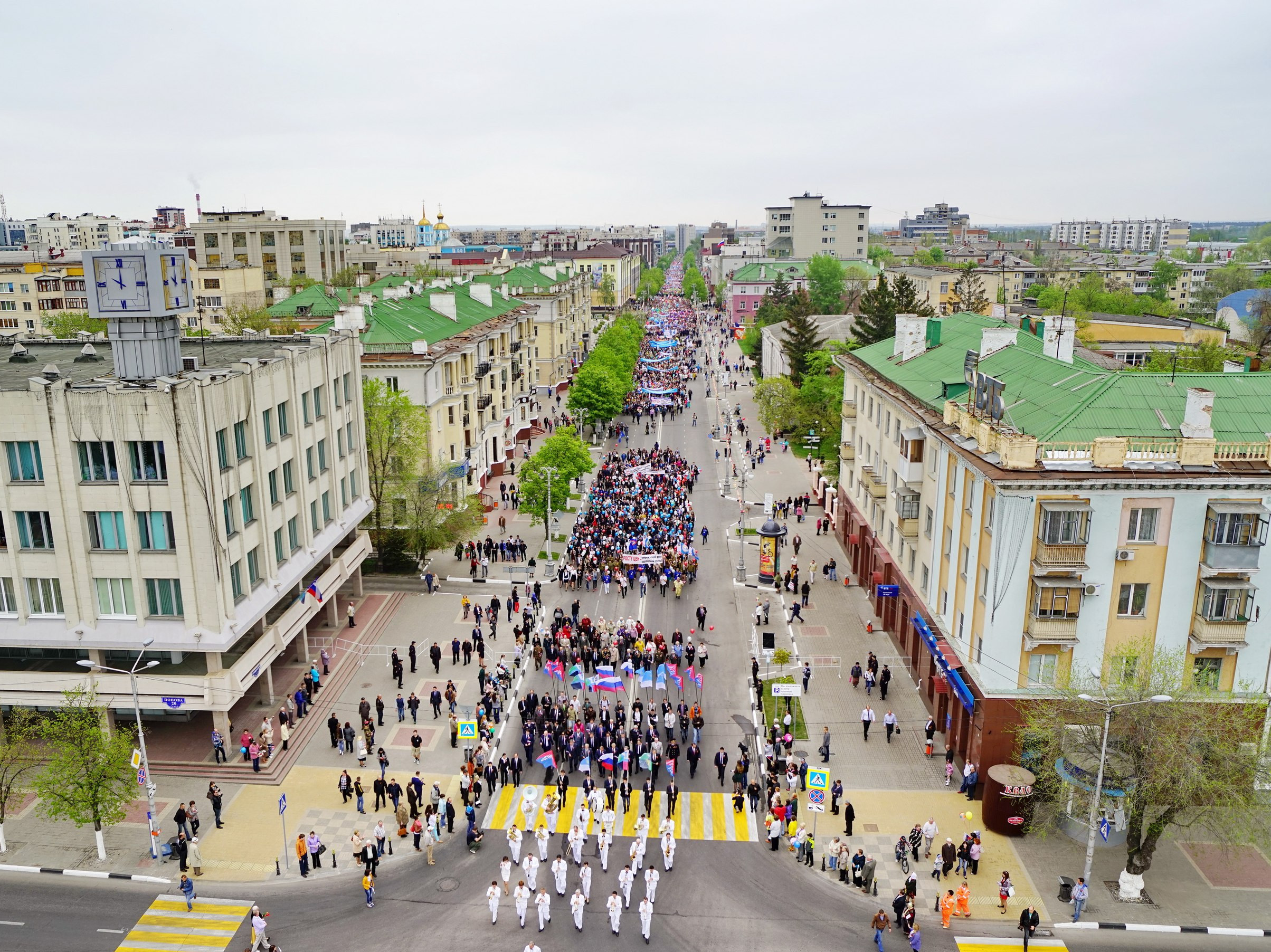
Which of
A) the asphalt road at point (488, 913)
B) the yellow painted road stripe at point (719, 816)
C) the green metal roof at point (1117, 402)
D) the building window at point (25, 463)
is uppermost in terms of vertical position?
the green metal roof at point (1117, 402)

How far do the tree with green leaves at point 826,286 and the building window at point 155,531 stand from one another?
388ft

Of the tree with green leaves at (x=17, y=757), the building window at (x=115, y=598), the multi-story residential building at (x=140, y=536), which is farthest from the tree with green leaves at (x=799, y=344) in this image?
the tree with green leaves at (x=17, y=757)

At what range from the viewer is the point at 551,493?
5538cm

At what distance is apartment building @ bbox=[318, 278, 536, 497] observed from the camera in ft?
186

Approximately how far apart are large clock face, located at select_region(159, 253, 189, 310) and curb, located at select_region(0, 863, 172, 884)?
18085 mm

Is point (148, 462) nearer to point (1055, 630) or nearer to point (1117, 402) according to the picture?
point (1055, 630)

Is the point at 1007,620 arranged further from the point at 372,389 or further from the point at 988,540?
the point at 372,389

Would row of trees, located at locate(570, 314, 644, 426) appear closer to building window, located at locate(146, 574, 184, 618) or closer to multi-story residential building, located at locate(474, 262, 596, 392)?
multi-story residential building, located at locate(474, 262, 596, 392)

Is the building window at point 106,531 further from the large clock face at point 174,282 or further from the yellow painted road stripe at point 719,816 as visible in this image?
the yellow painted road stripe at point 719,816

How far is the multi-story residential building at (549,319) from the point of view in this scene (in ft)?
318

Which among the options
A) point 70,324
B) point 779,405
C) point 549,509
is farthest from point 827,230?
point 549,509

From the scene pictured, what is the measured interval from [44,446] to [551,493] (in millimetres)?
28875

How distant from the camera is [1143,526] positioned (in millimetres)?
28062

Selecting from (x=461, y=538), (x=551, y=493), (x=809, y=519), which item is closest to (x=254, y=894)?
(x=461, y=538)
